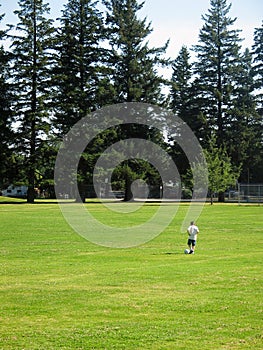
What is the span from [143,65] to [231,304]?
5623 cm

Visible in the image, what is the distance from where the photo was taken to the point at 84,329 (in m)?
8.60

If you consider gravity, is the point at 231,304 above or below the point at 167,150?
below

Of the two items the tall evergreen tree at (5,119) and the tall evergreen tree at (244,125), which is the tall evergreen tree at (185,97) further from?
the tall evergreen tree at (5,119)

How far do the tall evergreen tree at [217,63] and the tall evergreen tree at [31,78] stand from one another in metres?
19.9

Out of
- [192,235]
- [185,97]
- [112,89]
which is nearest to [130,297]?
[192,235]

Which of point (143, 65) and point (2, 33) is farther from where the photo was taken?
point (143, 65)

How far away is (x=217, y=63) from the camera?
67.7 metres

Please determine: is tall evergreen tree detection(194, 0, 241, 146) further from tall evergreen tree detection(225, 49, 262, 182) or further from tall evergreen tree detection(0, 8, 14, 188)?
tall evergreen tree detection(0, 8, 14, 188)

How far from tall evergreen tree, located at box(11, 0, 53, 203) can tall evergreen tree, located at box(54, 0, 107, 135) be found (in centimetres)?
188

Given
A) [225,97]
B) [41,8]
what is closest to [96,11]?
[41,8]

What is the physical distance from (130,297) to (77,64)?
55.5 m

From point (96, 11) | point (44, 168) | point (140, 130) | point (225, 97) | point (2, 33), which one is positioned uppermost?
point (96, 11)

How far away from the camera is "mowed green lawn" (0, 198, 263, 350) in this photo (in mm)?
8102

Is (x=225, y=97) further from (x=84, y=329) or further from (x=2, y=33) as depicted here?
(x=84, y=329)
